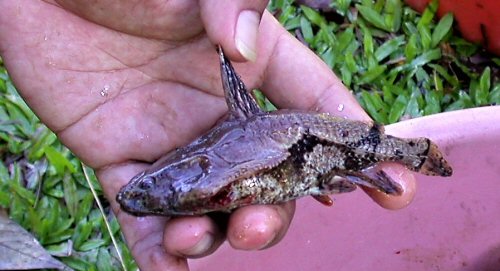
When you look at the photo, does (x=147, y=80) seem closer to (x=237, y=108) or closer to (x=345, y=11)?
(x=237, y=108)

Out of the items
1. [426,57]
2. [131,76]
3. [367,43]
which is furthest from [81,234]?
[426,57]

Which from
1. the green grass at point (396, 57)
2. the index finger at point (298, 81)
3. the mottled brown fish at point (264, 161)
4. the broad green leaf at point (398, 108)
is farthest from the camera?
the green grass at point (396, 57)

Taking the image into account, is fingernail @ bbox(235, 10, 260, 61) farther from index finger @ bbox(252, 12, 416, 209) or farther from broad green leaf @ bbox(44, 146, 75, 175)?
broad green leaf @ bbox(44, 146, 75, 175)

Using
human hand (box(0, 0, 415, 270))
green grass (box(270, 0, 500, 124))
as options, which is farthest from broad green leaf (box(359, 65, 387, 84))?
human hand (box(0, 0, 415, 270))

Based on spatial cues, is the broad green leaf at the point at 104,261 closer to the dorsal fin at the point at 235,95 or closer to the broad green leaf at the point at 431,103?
the dorsal fin at the point at 235,95

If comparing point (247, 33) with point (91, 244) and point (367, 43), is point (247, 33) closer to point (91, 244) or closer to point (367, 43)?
point (91, 244)

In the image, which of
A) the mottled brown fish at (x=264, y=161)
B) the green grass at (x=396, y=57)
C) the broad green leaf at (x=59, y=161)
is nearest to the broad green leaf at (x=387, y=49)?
the green grass at (x=396, y=57)
